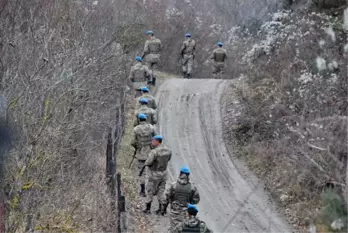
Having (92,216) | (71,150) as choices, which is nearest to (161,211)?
(92,216)

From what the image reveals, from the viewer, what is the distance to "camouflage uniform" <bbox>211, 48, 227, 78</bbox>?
23.8 m

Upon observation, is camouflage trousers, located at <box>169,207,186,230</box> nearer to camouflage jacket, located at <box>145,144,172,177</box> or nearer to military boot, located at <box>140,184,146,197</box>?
camouflage jacket, located at <box>145,144,172,177</box>

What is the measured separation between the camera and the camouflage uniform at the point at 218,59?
23.8m

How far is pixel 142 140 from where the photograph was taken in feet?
46.5

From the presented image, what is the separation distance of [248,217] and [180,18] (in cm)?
1975

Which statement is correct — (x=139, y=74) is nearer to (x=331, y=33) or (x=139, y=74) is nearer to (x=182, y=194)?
(x=331, y=33)

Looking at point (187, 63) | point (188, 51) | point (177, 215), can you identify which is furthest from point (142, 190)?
point (187, 63)

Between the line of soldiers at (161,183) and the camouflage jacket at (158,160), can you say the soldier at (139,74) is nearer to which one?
the line of soldiers at (161,183)

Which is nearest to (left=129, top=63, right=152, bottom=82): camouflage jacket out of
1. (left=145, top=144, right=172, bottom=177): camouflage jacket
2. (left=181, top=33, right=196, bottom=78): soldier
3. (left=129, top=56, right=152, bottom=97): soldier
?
(left=129, top=56, right=152, bottom=97): soldier

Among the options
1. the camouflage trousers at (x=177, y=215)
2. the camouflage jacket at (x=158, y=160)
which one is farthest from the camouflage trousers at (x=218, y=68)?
the camouflage trousers at (x=177, y=215)

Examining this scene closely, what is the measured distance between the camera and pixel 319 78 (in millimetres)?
16203

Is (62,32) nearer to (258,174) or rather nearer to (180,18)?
(258,174)

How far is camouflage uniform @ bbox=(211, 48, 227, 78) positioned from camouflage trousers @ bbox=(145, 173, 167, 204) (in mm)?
11243

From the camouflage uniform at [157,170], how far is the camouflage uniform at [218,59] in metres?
11.2
